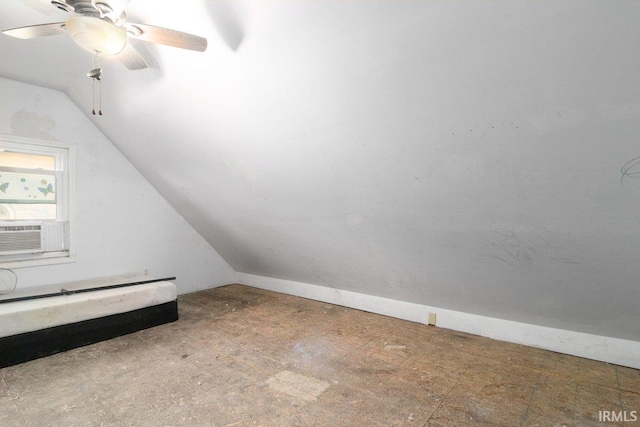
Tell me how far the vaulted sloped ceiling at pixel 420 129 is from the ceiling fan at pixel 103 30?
0.21m

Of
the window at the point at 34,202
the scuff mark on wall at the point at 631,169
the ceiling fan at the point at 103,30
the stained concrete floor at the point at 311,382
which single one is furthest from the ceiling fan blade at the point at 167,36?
the window at the point at 34,202

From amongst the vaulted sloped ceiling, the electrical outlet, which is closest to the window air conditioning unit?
the vaulted sloped ceiling

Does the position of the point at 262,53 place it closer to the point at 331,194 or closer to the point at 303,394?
the point at 331,194

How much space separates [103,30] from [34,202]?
115 inches

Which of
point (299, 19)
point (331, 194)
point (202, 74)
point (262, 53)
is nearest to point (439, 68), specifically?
point (299, 19)

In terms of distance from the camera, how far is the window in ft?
10.8

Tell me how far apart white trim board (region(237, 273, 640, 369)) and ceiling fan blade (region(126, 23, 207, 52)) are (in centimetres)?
326

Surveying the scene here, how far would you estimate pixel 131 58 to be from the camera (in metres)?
2.08

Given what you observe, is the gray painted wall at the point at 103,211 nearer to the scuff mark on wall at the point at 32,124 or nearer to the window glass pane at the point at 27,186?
the scuff mark on wall at the point at 32,124

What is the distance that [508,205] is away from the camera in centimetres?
215

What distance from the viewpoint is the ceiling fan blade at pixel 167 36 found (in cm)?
169

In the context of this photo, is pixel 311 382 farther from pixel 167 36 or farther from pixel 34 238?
pixel 34 238

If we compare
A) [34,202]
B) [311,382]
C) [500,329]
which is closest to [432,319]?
[500,329]

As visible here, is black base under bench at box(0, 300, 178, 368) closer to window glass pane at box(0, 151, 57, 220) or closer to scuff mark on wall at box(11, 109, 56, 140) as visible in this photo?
window glass pane at box(0, 151, 57, 220)
